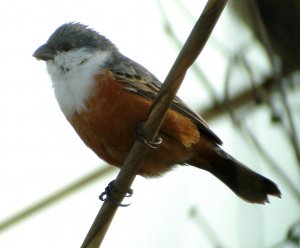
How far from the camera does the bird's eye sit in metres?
5.64

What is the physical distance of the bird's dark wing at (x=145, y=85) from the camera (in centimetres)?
517

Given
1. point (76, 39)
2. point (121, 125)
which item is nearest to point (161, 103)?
point (121, 125)

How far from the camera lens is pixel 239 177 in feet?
18.7

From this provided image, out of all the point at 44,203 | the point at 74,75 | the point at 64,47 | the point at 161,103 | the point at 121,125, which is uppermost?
the point at 161,103

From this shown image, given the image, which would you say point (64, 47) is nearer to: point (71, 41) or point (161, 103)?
point (71, 41)

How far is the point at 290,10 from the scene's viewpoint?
254 inches

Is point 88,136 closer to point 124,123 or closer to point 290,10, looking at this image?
point 124,123

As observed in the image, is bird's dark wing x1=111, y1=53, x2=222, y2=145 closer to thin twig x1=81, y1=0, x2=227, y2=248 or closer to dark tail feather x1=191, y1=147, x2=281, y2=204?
dark tail feather x1=191, y1=147, x2=281, y2=204

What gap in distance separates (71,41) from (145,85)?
855 millimetres

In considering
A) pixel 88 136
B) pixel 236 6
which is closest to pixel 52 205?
pixel 88 136

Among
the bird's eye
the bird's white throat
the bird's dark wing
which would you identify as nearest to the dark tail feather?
the bird's dark wing

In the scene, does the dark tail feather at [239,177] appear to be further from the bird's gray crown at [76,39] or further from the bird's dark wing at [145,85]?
the bird's gray crown at [76,39]

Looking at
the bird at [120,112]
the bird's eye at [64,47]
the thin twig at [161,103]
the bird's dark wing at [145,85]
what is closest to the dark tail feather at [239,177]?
the bird at [120,112]

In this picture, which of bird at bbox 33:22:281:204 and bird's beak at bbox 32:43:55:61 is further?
bird's beak at bbox 32:43:55:61
